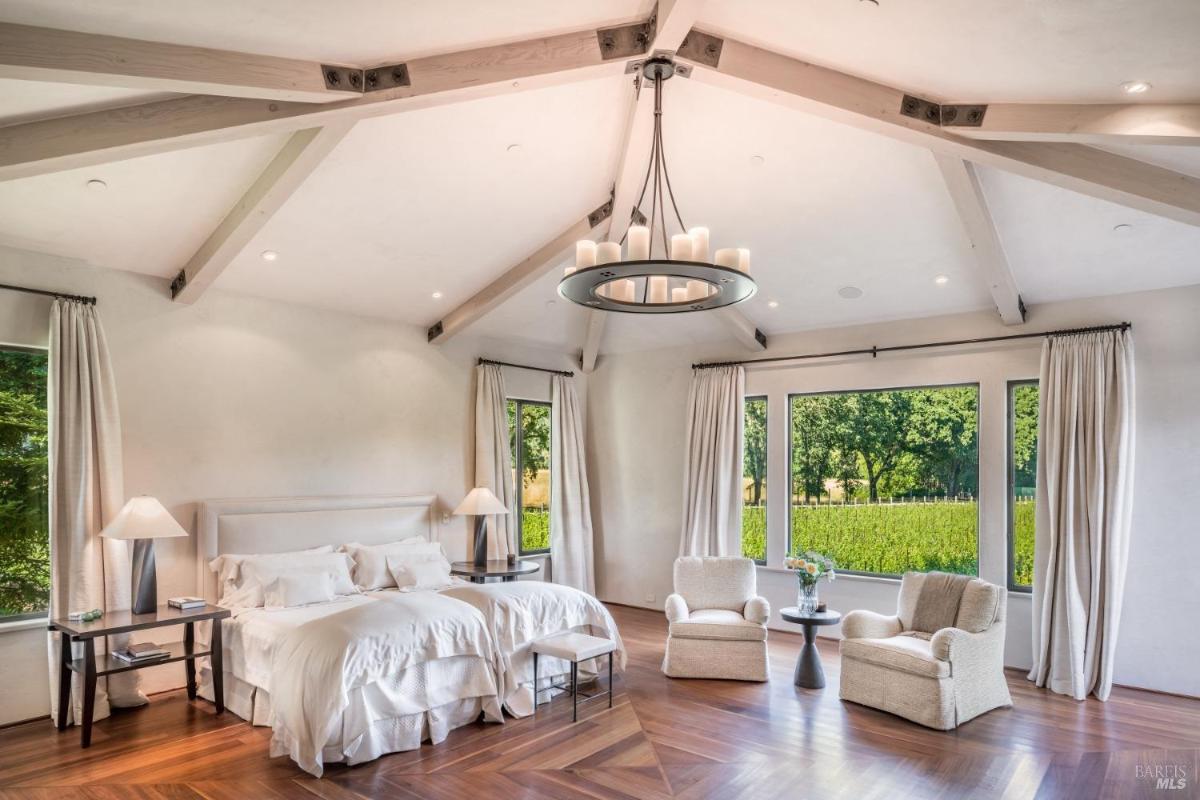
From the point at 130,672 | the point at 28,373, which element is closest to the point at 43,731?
the point at 130,672

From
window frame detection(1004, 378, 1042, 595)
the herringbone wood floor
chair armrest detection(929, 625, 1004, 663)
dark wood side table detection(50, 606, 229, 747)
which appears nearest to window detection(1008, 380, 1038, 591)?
window frame detection(1004, 378, 1042, 595)

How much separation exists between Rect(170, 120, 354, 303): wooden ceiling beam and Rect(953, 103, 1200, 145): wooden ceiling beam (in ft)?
10.3

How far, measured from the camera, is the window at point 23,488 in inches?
190

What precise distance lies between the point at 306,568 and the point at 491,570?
5.43 feet

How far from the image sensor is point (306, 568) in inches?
216

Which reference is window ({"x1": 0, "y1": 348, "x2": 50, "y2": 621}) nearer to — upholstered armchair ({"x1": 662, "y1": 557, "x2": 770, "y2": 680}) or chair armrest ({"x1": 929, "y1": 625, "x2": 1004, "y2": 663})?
upholstered armchair ({"x1": 662, "y1": 557, "x2": 770, "y2": 680})

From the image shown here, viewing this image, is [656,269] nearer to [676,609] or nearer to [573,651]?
[573,651]

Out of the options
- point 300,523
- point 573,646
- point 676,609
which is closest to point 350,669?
point 573,646

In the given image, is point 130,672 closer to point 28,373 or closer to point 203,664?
point 203,664

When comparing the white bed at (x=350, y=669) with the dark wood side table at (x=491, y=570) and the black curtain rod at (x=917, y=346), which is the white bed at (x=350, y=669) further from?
the black curtain rod at (x=917, y=346)

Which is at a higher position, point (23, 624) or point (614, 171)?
point (614, 171)

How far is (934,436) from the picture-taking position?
21.8 ft

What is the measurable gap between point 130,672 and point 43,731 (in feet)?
1.76

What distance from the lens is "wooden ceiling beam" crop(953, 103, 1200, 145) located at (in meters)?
3.33
